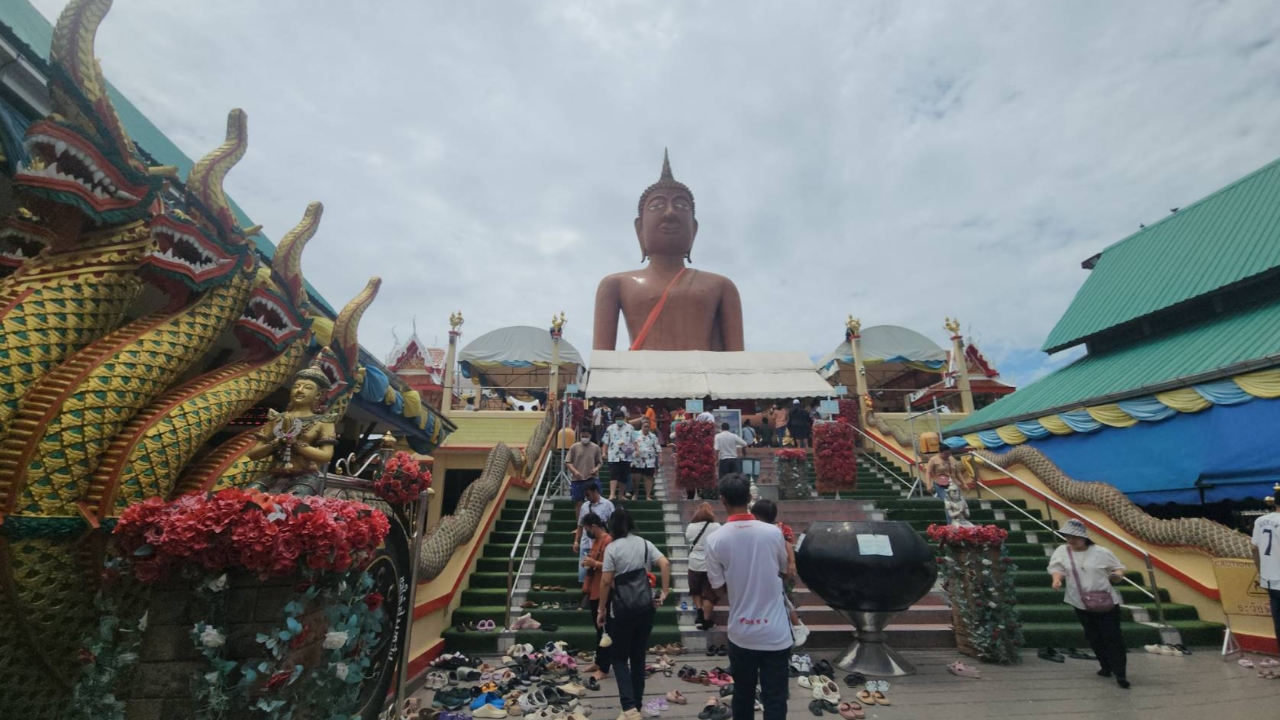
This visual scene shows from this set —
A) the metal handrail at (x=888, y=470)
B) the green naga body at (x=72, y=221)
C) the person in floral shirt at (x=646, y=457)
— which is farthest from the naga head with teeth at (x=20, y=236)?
the metal handrail at (x=888, y=470)

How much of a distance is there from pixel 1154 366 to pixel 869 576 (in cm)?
903

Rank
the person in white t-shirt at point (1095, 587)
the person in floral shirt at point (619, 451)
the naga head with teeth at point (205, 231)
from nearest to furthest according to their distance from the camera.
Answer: the naga head with teeth at point (205, 231), the person in white t-shirt at point (1095, 587), the person in floral shirt at point (619, 451)

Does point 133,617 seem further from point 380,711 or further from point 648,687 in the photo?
point 648,687

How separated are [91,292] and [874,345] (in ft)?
77.9

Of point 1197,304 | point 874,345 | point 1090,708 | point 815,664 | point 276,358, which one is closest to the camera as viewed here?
point 1090,708

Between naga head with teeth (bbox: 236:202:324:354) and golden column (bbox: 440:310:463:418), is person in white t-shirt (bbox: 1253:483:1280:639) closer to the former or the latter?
naga head with teeth (bbox: 236:202:324:354)

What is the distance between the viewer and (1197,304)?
426 inches

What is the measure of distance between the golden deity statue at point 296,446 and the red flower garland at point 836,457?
8065 millimetres

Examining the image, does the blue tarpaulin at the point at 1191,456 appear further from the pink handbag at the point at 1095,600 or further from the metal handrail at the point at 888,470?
the pink handbag at the point at 1095,600

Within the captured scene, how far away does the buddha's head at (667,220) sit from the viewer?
20.5m

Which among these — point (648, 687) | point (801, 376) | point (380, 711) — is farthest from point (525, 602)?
point (801, 376)

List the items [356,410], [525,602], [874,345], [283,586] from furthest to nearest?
[874,345], [356,410], [525,602], [283,586]

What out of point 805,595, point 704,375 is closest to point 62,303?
point 805,595

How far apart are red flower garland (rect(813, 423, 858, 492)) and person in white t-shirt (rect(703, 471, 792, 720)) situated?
23.5 feet
